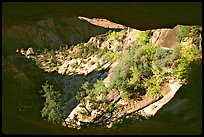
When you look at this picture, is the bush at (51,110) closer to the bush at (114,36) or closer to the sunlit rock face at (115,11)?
the bush at (114,36)

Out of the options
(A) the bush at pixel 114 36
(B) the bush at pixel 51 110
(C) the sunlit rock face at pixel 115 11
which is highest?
(C) the sunlit rock face at pixel 115 11

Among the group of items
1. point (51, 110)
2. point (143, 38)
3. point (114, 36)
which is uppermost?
point (143, 38)

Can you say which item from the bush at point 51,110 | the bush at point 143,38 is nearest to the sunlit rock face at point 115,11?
the bush at point 51,110

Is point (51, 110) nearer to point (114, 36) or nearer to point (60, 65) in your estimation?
point (60, 65)

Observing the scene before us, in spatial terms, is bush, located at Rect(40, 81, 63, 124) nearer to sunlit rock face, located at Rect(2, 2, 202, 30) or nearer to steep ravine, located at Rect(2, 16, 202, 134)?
steep ravine, located at Rect(2, 16, 202, 134)

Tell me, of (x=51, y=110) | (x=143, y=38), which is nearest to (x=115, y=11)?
(x=51, y=110)

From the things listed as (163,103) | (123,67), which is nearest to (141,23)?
(163,103)

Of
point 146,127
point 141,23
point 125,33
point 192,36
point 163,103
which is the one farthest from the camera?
point 125,33

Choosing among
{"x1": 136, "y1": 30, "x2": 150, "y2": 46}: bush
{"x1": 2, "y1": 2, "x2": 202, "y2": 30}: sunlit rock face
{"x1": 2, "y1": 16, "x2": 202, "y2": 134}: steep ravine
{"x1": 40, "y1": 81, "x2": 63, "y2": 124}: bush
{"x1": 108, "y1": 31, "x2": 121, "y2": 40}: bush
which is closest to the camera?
{"x1": 2, "y1": 2, "x2": 202, "y2": 30}: sunlit rock face

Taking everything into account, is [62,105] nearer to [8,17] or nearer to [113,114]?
[113,114]

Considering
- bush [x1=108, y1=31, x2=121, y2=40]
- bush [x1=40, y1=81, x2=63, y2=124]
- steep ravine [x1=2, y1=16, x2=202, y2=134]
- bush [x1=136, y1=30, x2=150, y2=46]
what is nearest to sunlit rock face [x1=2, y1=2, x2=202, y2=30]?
bush [x1=40, y1=81, x2=63, y2=124]

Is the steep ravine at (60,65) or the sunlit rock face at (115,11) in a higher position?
the sunlit rock face at (115,11)
